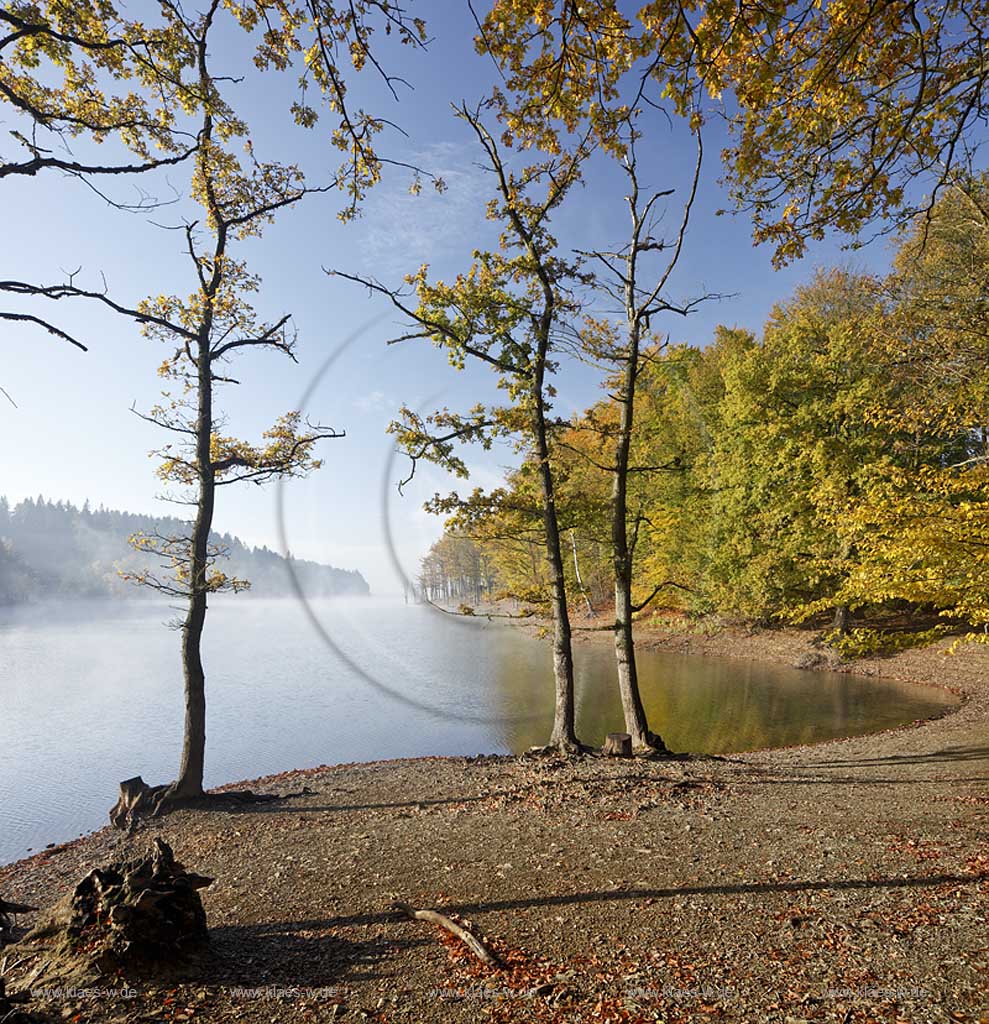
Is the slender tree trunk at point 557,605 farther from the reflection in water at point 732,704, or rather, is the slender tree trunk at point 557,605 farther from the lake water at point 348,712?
the lake water at point 348,712

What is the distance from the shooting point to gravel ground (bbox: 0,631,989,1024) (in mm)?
3363

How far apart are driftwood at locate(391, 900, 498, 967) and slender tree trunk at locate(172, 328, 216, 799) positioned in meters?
6.05

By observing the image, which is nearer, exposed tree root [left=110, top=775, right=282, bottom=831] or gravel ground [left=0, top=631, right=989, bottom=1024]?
gravel ground [left=0, top=631, right=989, bottom=1024]

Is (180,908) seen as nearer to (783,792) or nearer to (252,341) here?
(783,792)

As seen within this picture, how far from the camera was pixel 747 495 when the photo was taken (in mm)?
25406

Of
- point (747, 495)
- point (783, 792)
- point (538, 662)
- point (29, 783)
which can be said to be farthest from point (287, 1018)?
point (747, 495)

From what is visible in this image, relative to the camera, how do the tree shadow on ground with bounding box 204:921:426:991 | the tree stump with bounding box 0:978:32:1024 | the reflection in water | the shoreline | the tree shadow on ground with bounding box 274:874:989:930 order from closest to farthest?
the tree stump with bounding box 0:978:32:1024 < the tree shadow on ground with bounding box 204:921:426:991 < the tree shadow on ground with bounding box 274:874:989:930 < the shoreline < the reflection in water

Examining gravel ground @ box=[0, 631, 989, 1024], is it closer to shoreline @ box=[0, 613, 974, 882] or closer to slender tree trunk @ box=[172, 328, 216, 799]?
slender tree trunk @ box=[172, 328, 216, 799]

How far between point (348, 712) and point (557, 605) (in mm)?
11152

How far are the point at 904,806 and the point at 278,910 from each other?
294 inches

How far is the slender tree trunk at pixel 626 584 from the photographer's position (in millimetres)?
10492

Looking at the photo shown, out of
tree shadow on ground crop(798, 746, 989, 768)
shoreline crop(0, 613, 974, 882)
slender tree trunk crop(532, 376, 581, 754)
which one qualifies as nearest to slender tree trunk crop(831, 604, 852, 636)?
shoreline crop(0, 613, 974, 882)

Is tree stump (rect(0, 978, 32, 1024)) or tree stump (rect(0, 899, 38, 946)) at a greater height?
tree stump (rect(0, 978, 32, 1024))

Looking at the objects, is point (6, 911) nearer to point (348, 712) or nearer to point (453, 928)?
point (453, 928)
